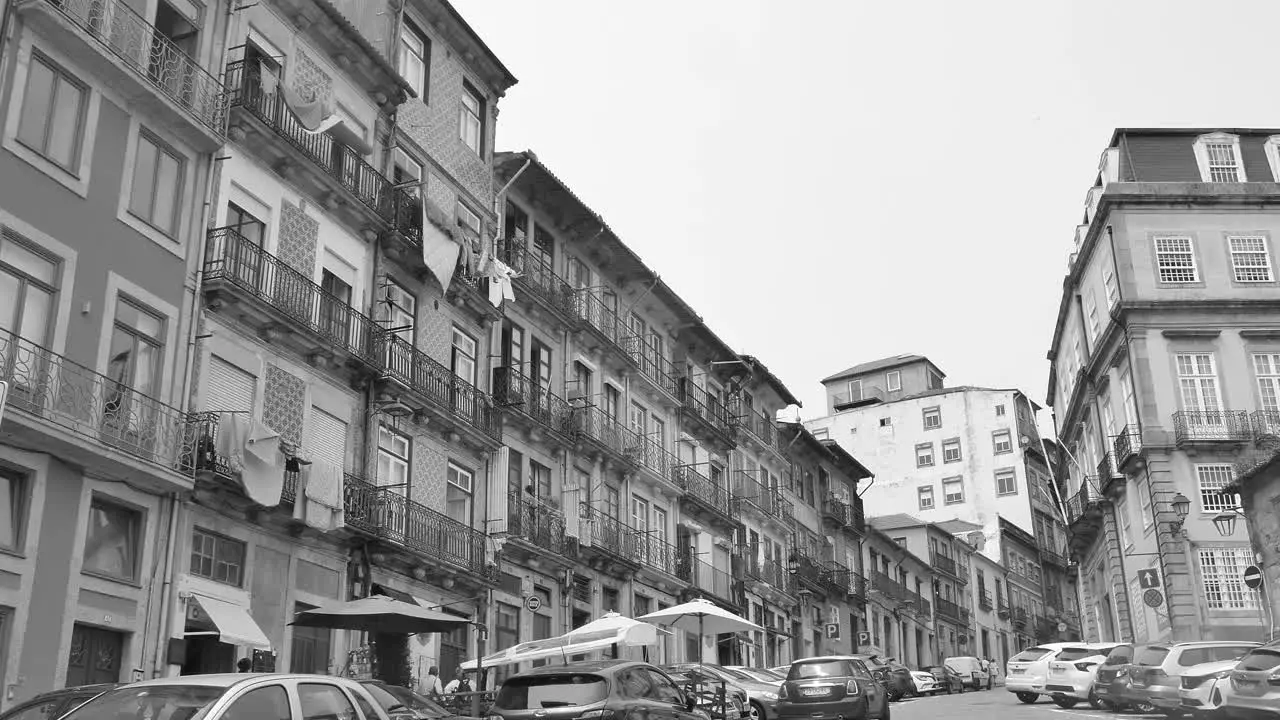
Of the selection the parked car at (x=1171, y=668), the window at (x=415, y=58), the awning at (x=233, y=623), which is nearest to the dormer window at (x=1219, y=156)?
the parked car at (x=1171, y=668)

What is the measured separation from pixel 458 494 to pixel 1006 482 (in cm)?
5665

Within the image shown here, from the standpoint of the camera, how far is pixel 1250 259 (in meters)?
43.6

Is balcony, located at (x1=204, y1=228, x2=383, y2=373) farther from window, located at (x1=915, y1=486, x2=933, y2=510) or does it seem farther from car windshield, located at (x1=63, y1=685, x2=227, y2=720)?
window, located at (x1=915, y1=486, x2=933, y2=510)

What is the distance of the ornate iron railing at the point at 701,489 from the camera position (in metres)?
40.8

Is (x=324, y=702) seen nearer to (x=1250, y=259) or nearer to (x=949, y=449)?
(x=1250, y=259)

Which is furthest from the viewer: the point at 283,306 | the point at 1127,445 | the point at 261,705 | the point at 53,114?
the point at 1127,445

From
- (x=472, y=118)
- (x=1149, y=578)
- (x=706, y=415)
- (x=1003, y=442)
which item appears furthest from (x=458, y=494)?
(x=1003, y=442)

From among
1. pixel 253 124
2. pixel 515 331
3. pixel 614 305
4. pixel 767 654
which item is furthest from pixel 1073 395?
pixel 253 124

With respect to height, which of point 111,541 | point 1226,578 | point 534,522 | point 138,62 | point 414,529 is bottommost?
point 111,541

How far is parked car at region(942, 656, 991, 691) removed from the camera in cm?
5291

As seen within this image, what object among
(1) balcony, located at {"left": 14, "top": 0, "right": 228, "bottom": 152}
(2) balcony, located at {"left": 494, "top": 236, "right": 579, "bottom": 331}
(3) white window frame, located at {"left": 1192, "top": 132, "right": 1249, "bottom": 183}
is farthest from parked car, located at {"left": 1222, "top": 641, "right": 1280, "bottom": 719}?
(3) white window frame, located at {"left": 1192, "top": 132, "right": 1249, "bottom": 183}

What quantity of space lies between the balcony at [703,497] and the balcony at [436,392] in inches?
479

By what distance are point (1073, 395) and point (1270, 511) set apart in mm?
26345

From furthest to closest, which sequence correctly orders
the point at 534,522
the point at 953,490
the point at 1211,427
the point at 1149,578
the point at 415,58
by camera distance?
the point at 953,490
the point at 1211,427
the point at 1149,578
the point at 534,522
the point at 415,58
